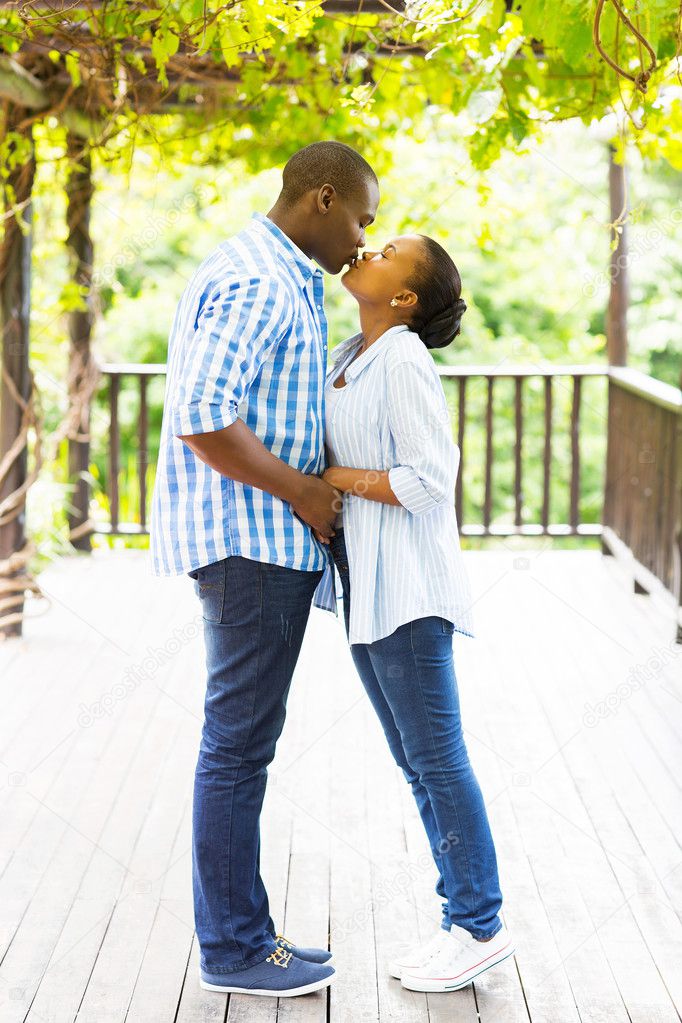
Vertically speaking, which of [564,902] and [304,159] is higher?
[304,159]

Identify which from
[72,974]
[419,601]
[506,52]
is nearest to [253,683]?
[419,601]

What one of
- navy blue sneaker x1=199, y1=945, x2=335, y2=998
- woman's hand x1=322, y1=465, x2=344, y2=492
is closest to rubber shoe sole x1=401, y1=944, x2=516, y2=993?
navy blue sneaker x1=199, y1=945, x2=335, y2=998

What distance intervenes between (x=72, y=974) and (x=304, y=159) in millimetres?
1472

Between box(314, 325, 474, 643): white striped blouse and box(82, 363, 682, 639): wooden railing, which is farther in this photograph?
→ box(82, 363, 682, 639): wooden railing

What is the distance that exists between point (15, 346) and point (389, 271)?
2.67 m

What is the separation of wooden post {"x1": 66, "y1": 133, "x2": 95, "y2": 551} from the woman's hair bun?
11.4 feet

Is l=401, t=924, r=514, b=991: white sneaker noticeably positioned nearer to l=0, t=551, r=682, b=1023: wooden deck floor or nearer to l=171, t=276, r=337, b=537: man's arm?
l=0, t=551, r=682, b=1023: wooden deck floor

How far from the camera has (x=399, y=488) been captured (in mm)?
1846

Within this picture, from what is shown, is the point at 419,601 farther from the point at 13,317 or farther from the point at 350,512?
the point at 13,317

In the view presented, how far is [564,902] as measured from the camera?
2.30 metres

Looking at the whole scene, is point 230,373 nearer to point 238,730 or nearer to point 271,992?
point 238,730

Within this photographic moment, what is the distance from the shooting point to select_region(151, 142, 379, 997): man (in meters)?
1.74

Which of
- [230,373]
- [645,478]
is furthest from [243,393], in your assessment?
[645,478]

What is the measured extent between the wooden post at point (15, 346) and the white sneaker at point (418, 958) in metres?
2.62
